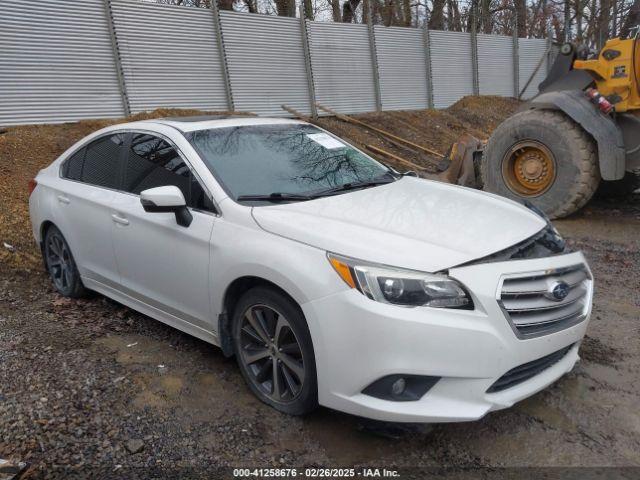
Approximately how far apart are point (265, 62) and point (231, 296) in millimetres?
10894

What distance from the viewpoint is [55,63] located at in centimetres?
978

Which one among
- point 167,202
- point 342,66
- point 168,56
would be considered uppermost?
point 168,56

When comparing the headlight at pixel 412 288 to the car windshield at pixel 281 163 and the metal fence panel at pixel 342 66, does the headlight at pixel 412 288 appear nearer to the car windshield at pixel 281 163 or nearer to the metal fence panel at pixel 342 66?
the car windshield at pixel 281 163

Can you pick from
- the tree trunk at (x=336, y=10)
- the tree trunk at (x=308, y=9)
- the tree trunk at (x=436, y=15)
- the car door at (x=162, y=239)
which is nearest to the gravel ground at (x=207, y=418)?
the car door at (x=162, y=239)

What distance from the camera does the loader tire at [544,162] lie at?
6.76 meters

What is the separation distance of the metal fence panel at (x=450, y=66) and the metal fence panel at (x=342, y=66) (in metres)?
3.09

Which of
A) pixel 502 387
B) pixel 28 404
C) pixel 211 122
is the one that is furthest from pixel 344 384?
pixel 211 122

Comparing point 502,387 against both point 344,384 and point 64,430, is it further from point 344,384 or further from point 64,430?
point 64,430

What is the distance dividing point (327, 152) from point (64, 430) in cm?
245

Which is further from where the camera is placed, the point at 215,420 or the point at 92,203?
the point at 92,203

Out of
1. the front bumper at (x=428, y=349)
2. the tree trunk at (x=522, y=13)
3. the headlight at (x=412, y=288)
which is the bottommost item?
the front bumper at (x=428, y=349)

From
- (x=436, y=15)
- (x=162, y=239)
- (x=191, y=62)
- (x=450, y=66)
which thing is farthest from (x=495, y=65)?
(x=162, y=239)

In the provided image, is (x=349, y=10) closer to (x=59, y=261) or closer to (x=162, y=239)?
(x=59, y=261)

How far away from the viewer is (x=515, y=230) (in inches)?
119
